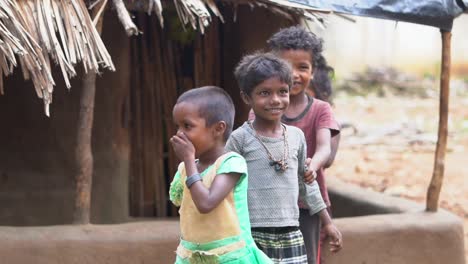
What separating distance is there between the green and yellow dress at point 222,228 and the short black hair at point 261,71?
0.39 m

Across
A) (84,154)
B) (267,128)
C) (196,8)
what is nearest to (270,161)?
(267,128)

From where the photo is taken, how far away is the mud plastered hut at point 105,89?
5027 mm

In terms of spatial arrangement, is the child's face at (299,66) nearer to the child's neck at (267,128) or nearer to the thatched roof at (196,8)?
the child's neck at (267,128)

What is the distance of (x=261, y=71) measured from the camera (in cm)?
412

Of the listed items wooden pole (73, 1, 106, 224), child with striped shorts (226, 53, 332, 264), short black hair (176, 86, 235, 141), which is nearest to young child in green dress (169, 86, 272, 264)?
short black hair (176, 86, 235, 141)

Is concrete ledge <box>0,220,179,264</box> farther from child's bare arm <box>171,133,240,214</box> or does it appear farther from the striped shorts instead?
child's bare arm <box>171,133,240,214</box>

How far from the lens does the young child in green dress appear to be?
379 cm

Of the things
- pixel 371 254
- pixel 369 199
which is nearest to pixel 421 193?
pixel 369 199

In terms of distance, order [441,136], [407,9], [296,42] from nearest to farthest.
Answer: [296,42]
[407,9]
[441,136]

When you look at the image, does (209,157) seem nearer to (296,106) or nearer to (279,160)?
(279,160)

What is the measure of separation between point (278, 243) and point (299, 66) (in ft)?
3.18

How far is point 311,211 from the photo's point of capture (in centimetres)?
447

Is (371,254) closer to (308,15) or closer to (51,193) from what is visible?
(308,15)

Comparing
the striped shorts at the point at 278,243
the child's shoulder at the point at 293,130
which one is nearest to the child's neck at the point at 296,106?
the child's shoulder at the point at 293,130
